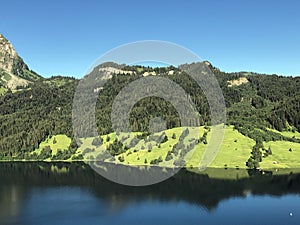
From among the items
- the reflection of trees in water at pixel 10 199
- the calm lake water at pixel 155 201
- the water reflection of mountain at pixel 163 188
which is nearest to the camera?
the calm lake water at pixel 155 201

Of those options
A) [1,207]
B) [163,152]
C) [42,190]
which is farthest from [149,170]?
[1,207]

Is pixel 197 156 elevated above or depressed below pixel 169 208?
above

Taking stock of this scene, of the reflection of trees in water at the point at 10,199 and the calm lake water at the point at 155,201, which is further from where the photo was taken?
the reflection of trees in water at the point at 10,199

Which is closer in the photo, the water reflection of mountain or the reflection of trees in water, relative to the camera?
the reflection of trees in water

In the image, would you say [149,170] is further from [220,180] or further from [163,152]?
[220,180]

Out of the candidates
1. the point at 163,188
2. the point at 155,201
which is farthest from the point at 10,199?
the point at 163,188

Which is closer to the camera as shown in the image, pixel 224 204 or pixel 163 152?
pixel 224 204

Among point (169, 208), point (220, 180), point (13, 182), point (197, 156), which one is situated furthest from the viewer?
point (197, 156)

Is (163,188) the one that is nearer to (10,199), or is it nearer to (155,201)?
(155,201)
